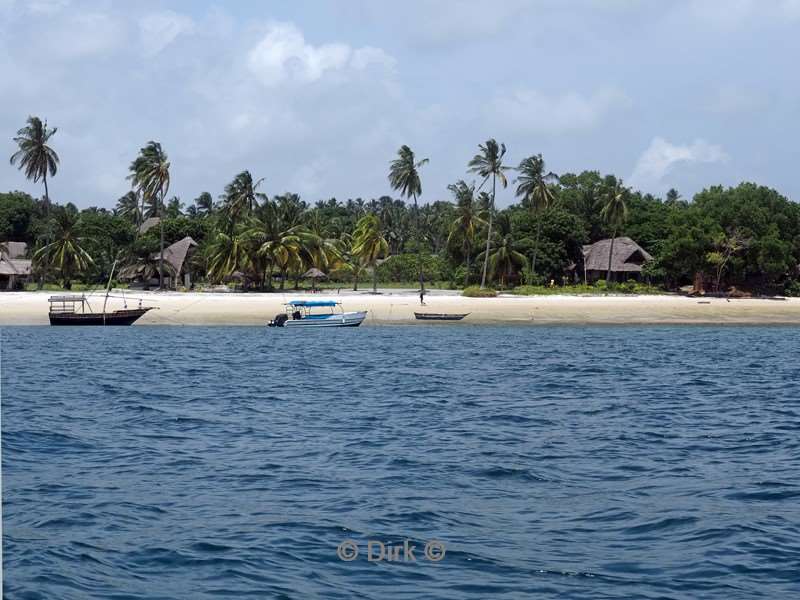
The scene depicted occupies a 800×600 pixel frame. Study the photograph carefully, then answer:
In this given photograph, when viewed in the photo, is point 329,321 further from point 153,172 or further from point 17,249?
point 17,249

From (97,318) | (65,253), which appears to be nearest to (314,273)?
(65,253)

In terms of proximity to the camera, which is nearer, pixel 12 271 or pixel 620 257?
pixel 12 271

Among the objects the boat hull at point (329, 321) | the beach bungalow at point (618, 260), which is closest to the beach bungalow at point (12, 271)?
the boat hull at point (329, 321)

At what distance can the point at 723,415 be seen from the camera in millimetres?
24469

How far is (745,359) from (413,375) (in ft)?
50.8

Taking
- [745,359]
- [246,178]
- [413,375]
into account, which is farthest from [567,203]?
[413,375]

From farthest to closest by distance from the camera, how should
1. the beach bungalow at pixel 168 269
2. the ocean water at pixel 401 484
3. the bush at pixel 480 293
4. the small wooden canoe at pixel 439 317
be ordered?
the beach bungalow at pixel 168 269
the bush at pixel 480 293
the small wooden canoe at pixel 439 317
the ocean water at pixel 401 484

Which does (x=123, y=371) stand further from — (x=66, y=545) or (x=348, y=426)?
(x=66, y=545)

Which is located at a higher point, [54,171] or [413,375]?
[54,171]

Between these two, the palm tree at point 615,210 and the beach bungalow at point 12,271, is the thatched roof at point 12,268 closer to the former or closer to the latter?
the beach bungalow at point 12,271

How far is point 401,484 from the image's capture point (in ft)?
Result: 53.1

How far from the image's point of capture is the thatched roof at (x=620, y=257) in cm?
8619

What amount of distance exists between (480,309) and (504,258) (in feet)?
64.5

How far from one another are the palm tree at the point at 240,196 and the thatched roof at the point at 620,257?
3080 centimetres
